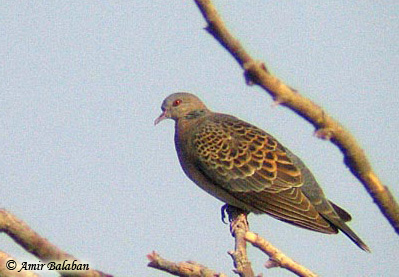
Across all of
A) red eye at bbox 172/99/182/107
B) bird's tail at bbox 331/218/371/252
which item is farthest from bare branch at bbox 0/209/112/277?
red eye at bbox 172/99/182/107

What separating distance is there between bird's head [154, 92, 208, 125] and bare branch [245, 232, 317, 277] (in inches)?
152

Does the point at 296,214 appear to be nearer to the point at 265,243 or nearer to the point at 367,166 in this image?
the point at 265,243

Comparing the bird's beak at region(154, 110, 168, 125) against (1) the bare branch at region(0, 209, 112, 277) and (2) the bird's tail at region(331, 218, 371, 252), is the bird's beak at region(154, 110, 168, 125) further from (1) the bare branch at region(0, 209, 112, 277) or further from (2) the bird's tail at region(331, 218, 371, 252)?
(1) the bare branch at region(0, 209, 112, 277)

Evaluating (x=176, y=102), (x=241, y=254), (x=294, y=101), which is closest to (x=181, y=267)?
(x=241, y=254)

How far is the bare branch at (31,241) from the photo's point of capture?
2754mm

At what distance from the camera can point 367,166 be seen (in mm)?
2443

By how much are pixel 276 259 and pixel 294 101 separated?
2.25 metres

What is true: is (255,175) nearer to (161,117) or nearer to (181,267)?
(161,117)

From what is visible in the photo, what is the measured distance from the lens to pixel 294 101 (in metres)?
2.31

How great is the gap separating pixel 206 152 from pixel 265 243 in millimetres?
Answer: 3247

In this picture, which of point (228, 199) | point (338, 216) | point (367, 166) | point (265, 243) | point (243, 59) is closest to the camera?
point (243, 59)

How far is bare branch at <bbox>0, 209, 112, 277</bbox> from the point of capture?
275 centimetres

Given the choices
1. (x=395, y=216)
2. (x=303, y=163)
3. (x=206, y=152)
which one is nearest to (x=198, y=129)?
(x=206, y=152)

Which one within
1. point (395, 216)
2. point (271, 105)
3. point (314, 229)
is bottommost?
point (395, 216)
